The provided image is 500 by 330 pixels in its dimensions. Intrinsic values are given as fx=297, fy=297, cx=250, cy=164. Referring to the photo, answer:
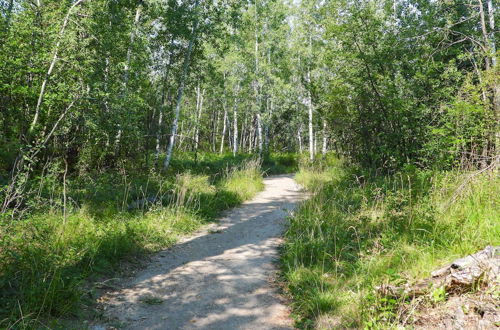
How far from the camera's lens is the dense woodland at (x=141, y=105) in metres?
4.65

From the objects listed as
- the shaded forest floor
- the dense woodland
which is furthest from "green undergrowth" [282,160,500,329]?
the shaded forest floor

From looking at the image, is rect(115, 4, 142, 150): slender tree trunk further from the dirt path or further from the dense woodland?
the dirt path

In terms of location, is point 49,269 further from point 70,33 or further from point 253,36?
point 253,36

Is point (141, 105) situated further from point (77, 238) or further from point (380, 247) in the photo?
point (380, 247)

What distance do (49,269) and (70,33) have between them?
198 inches

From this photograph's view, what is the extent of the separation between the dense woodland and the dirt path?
1.72 ft

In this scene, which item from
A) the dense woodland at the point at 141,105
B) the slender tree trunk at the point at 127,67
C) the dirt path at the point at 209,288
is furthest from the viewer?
the slender tree trunk at the point at 127,67

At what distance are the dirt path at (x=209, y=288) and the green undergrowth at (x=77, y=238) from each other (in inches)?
16.7

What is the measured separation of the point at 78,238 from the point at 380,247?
4384mm

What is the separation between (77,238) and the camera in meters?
4.43

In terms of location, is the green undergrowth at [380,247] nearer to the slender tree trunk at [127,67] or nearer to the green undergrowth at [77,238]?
the green undergrowth at [77,238]

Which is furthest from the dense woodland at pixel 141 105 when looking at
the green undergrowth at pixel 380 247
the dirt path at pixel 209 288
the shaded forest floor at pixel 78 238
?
the dirt path at pixel 209 288

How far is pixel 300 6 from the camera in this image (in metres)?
19.2

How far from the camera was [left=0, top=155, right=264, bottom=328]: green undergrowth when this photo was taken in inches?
115
